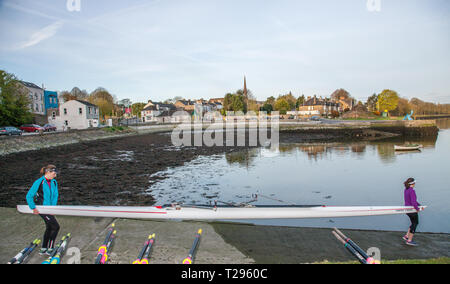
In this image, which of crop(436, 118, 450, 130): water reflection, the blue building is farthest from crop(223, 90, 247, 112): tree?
crop(436, 118, 450, 130): water reflection

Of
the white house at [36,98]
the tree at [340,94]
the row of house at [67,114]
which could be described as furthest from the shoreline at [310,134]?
the tree at [340,94]

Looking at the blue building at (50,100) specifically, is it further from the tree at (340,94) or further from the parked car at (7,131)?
the tree at (340,94)

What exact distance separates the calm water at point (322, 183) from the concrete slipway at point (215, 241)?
212 cm

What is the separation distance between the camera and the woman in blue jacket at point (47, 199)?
5457 millimetres

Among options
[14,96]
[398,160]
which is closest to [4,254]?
[398,160]

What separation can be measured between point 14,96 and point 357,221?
5308 centimetres

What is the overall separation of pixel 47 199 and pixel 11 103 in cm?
4807

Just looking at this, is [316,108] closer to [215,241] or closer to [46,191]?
[215,241]

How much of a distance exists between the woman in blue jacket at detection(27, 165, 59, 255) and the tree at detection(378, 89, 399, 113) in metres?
113

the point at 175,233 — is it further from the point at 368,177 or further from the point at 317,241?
the point at 368,177

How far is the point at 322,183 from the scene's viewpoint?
55.1ft

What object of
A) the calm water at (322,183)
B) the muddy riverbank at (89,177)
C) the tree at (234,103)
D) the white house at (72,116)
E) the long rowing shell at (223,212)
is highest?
the tree at (234,103)

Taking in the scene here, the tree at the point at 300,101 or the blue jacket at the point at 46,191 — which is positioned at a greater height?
the tree at the point at 300,101

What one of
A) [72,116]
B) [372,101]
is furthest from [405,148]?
[372,101]
